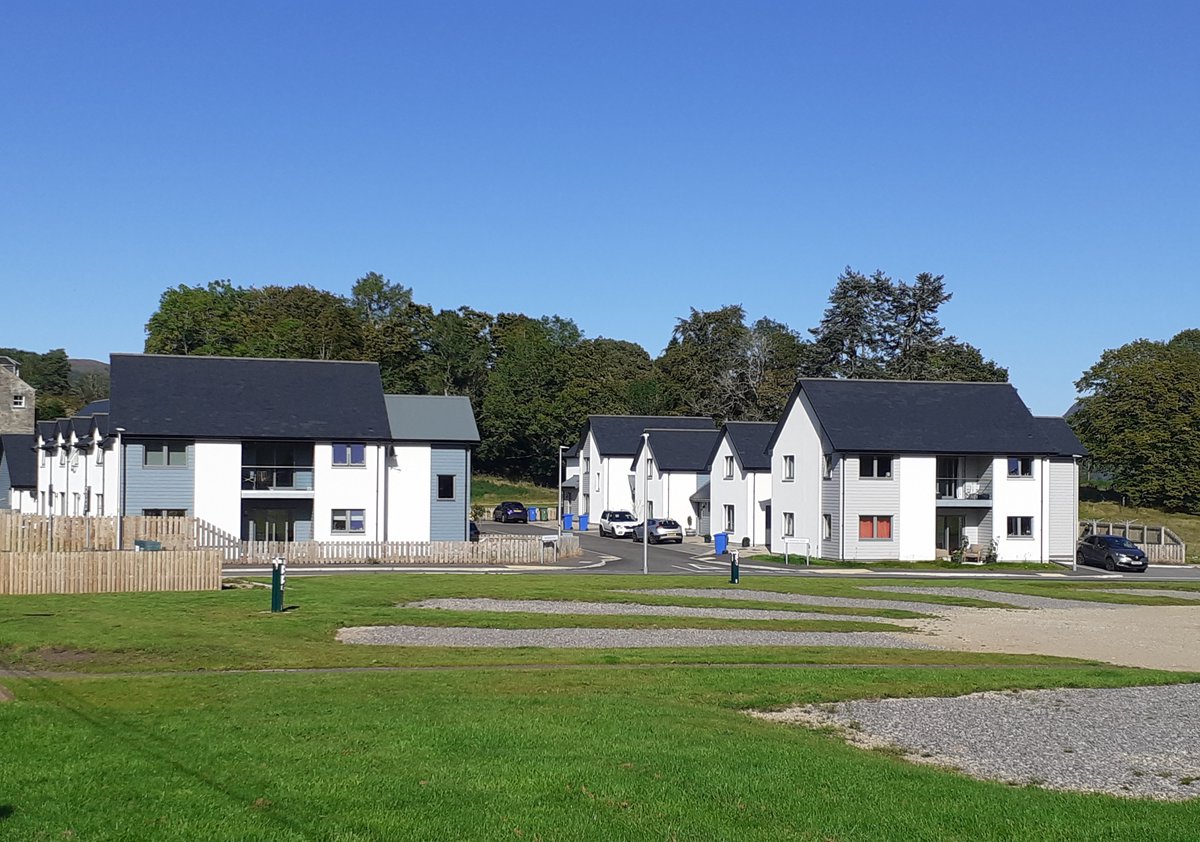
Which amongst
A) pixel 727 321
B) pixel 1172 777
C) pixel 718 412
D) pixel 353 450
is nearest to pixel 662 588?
pixel 353 450

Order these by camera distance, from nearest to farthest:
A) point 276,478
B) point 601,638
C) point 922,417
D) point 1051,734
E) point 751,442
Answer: point 1051,734 < point 601,638 < point 276,478 < point 922,417 < point 751,442

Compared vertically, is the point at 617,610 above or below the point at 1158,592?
above

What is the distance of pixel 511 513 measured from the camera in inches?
3780

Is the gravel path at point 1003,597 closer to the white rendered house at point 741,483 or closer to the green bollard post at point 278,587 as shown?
the green bollard post at point 278,587

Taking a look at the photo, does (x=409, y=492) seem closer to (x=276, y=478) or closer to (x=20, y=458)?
(x=276, y=478)

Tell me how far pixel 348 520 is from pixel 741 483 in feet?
79.8

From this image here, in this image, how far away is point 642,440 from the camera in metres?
89.6

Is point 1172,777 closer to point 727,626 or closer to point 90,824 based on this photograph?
point 90,824

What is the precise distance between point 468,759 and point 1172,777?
8188mm

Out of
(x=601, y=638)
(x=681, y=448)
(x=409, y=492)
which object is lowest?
(x=601, y=638)

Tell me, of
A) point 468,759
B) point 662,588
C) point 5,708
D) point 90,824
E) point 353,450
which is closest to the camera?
point 90,824

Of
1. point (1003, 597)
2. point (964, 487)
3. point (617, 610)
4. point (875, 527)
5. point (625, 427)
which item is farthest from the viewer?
point (625, 427)

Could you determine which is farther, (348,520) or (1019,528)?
(1019,528)

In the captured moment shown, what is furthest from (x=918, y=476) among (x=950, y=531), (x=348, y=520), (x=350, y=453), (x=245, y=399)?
(x=245, y=399)
